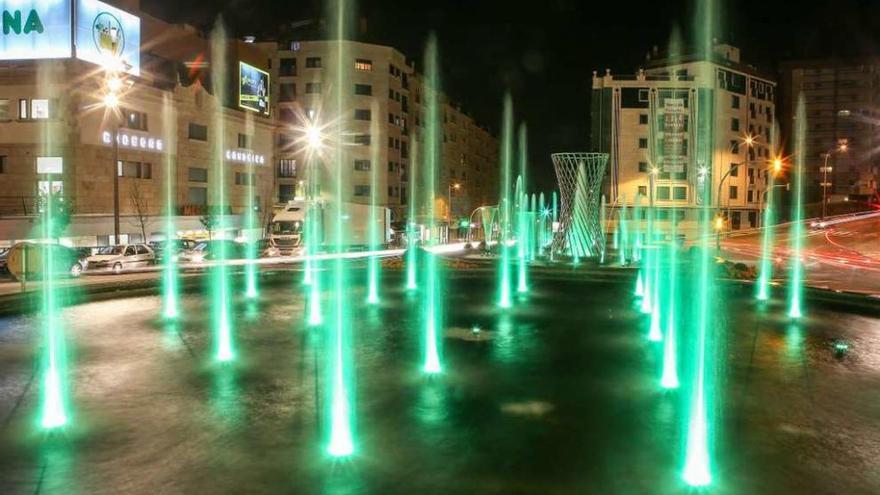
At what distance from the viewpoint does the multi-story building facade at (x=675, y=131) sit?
72.4 metres

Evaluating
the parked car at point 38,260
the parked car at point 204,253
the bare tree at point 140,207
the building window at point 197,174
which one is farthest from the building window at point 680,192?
the parked car at point 38,260

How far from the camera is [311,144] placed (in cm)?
6681

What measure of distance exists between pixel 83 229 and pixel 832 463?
4026 centimetres

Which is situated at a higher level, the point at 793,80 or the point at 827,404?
the point at 793,80

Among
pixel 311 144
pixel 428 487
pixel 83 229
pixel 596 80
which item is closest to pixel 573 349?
pixel 428 487

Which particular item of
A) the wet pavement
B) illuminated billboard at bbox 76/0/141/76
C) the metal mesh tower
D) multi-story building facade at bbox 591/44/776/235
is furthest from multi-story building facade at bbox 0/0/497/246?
multi-story building facade at bbox 591/44/776/235

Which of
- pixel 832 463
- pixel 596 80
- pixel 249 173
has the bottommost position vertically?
pixel 832 463

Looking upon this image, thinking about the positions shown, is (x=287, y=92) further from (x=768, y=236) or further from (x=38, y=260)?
(x=38, y=260)

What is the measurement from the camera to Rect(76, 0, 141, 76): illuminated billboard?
42.2 meters

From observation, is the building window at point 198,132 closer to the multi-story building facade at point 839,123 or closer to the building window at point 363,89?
the building window at point 363,89

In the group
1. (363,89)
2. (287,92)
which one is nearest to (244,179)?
(287,92)

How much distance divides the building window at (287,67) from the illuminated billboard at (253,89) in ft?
31.2

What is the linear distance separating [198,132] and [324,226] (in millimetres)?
13191

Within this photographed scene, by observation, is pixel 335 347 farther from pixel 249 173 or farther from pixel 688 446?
pixel 249 173
